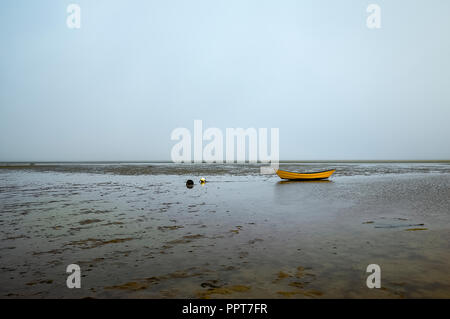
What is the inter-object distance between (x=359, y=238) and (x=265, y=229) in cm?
289

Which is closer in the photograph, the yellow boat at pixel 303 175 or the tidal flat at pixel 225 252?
the tidal flat at pixel 225 252

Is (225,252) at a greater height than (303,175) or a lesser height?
lesser

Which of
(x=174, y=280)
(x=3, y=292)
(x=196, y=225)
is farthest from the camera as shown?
(x=196, y=225)

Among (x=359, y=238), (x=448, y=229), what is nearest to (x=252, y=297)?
(x=359, y=238)

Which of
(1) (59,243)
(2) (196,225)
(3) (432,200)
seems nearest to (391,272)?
(2) (196,225)

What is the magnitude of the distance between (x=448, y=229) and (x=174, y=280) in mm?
9120

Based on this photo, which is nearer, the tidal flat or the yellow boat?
the tidal flat

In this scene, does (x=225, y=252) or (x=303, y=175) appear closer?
(x=225, y=252)
